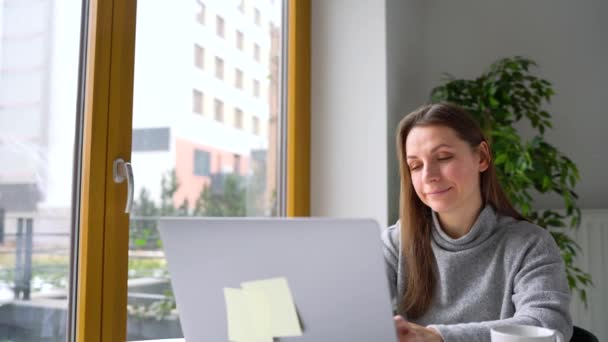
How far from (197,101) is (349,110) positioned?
0.69 meters

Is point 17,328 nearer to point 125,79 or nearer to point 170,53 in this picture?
point 125,79

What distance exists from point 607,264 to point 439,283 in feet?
4.87

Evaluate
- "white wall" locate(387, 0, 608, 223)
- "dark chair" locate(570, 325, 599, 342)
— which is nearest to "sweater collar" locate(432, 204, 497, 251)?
"dark chair" locate(570, 325, 599, 342)

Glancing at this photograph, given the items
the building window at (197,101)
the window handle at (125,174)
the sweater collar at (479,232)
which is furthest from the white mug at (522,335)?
the building window at (197,101)

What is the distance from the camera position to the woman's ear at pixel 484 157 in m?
1.46

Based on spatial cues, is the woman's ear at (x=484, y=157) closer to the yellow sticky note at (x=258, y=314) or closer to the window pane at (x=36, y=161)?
the yellow sticky note at (x=258, y=314)

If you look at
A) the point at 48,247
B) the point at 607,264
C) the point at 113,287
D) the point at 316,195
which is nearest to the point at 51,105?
the point at 48,247

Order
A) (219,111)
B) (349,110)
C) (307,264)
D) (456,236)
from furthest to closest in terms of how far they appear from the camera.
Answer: (349,110) < (219,111) < (456,236) < (307,264)

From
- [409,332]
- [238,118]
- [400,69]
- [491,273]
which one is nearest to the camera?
[409,332]

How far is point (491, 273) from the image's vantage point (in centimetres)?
138

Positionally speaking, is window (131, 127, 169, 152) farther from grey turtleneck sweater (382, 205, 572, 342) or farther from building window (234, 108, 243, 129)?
grey turtleneck sweater (382, 205, 572, 342)

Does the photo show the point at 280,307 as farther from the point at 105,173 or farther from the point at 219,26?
the point at 219,26

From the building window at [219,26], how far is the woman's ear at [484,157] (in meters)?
0.98

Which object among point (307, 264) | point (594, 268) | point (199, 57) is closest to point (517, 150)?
point (594, 268)
